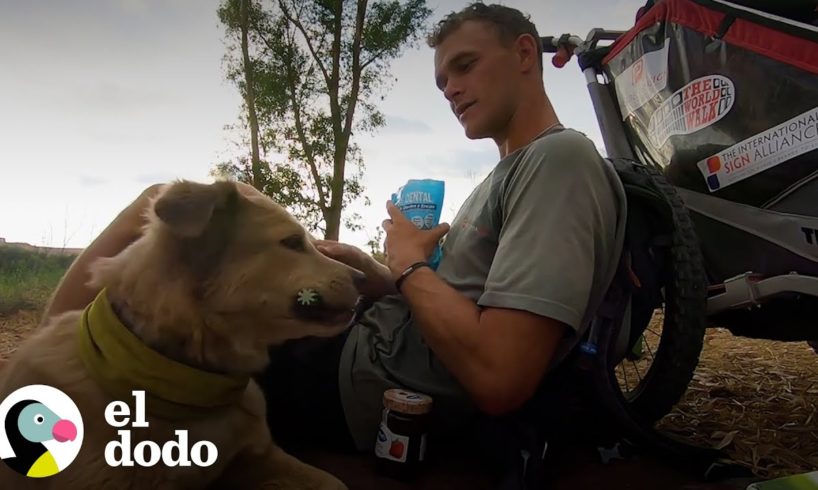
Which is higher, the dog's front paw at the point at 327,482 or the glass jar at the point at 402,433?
the glass jar at the point at 402,433

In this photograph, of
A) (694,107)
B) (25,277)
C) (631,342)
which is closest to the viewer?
(631,342)

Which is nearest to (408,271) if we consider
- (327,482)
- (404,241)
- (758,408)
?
(404,241)

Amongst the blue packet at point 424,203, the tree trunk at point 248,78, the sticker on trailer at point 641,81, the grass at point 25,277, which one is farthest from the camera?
the tree trunk at point 248,78

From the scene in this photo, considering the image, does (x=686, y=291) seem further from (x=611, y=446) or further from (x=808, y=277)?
(x=611, y=446)

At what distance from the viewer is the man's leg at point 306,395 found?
6.28 ft

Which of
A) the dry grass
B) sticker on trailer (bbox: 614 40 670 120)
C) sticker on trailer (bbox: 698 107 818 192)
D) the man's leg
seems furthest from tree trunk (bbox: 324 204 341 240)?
sticker on trailer (bbox: 698 107 818 192)

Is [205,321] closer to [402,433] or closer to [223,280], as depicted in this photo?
[223,280]

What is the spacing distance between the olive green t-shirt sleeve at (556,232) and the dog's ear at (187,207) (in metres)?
0.86

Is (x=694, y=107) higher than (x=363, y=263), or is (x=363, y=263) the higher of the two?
(x=694, y=107)

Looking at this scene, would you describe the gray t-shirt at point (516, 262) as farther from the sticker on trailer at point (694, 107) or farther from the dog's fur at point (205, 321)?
the sticker on trailer at point (694, 107)

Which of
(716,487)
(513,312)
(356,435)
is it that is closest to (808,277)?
(716,487)

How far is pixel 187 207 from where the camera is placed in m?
1.62

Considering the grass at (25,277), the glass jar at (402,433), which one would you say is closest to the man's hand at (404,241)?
the glass jar at (402,433)

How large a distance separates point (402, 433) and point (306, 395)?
456mm
